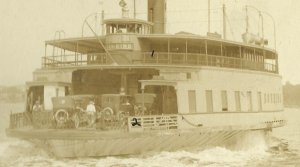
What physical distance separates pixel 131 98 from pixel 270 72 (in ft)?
38.7

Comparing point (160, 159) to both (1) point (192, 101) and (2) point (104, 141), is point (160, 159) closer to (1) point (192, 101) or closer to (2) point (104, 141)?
(2) point (104, 141)

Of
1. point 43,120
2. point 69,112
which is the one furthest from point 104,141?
point 43,120

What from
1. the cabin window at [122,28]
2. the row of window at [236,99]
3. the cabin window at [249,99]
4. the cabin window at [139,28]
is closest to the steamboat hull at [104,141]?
the row of window at [236,99]

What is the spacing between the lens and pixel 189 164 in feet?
56.8

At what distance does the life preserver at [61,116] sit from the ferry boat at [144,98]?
5cm

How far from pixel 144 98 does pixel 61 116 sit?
4287mm

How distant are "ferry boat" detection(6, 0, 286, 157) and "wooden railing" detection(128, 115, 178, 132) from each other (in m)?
0.05

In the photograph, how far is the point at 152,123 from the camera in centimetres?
1725

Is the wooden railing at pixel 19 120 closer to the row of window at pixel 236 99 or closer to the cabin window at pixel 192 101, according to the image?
the cabin window at pixel 192 101

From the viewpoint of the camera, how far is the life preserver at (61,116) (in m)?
17.3

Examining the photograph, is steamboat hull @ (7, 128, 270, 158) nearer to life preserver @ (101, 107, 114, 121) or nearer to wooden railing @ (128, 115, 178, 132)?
wooden railing @ (128, 115, 178, 132)

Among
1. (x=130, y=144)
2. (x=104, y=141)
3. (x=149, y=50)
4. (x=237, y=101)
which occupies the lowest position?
(x=130, y=144)

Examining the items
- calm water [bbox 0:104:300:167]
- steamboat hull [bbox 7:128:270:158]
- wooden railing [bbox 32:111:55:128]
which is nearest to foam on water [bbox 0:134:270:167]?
calm water [bbox 0:104:300:167]

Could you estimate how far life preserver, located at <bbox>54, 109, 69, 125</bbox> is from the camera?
17.3m
